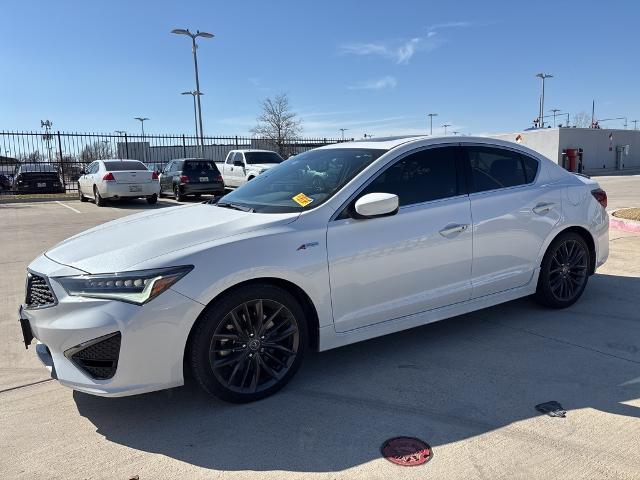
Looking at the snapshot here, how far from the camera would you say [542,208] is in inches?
179

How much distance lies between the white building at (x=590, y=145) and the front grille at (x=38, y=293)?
3416 cm

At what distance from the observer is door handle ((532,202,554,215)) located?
451 cm

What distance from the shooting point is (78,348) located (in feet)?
9.47

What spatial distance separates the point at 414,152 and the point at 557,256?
182cm

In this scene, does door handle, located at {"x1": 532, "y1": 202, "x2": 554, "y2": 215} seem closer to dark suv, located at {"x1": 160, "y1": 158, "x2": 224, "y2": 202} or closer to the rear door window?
the rear door window

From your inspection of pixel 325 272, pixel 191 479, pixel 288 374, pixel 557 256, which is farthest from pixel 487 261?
pixel 191 479

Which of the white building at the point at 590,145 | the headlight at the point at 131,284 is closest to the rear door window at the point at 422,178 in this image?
the headlight at the point at 131,284

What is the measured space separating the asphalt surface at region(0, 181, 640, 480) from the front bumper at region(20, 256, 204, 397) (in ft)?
1.09

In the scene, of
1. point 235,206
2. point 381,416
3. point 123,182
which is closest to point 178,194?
point 123,182

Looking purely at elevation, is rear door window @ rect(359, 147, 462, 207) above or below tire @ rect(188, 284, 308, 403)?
above

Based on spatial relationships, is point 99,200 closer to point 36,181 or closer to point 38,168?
point 36,181

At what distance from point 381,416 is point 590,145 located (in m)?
38.5

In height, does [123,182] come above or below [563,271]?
above

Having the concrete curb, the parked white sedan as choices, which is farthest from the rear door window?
the parked white sedan
